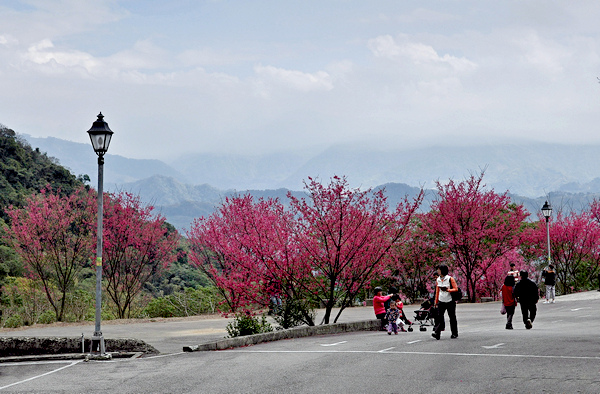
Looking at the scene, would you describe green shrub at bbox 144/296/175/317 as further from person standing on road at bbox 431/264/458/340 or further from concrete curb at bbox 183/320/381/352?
person standing on road at bbox 431/264/458/340

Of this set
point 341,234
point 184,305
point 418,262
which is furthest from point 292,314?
point 418,262

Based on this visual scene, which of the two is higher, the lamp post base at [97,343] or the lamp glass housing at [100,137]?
the lamp glass housing at [100,137]

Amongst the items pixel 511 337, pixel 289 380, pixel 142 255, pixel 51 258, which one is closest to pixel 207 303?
pixel 142 255

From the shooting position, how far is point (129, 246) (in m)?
28.9

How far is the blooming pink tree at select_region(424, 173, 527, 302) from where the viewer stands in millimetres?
33188

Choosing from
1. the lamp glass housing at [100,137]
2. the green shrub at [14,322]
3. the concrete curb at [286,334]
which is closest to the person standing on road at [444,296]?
the concrete curb at [286,334]

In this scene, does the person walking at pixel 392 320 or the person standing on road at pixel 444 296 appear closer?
the person standing on road at pixel 444 296

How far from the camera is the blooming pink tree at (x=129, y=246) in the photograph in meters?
28.2

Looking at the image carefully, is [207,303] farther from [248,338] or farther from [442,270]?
[442,270]

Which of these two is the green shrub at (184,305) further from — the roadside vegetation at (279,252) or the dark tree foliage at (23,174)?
the dark tree foliage at (23,174)

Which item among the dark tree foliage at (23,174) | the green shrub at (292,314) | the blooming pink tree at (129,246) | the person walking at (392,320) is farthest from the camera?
the dark tree foliage at (23,174)

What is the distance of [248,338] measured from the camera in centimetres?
1548

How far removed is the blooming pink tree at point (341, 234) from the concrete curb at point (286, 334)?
0.71m

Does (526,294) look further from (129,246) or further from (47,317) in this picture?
(47,317)
